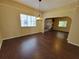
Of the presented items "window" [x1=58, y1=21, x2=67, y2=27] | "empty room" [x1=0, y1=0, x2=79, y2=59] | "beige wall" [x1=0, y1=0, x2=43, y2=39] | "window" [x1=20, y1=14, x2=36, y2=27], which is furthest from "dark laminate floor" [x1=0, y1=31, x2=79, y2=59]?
"window" [x1=58, y1=21, x2=67, y2=27]

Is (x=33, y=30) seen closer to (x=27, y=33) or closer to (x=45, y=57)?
(x=27, y=33)

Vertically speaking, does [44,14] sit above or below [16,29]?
above

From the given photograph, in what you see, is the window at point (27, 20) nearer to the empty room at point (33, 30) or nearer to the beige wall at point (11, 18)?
the empty room at point (33, 30)

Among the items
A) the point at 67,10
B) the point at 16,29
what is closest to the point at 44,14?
the point at 67,10

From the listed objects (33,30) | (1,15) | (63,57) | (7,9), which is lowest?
(63,57)

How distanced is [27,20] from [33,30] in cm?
133

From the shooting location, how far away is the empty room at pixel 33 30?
296cm

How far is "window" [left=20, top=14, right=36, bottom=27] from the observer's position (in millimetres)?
6011

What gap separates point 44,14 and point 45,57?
6010 mm

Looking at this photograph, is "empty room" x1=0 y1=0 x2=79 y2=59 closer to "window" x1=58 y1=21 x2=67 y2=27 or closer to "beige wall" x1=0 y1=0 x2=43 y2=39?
"beige wall" x1=0 y1=0 x2=43 y2=39

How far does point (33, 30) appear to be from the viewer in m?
7.13

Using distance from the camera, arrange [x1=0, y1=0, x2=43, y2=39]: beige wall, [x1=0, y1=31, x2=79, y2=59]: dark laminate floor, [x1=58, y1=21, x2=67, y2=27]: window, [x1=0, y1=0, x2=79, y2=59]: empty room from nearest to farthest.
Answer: [x1=0, y1=31, x2=79, y2=59]: dark laminate floor → [x1=0, y1=0, x2=79, y2=59]: empty room → [x1=0, y1=0, x2=43, y2=39]: beige wall → [x1=58, y1=21, x2=67, y2=27]: window

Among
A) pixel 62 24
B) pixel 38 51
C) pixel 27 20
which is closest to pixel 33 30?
pixel 27 20

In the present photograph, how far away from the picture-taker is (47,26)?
34.9ft
